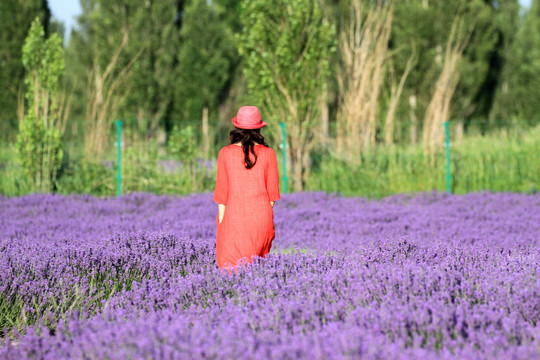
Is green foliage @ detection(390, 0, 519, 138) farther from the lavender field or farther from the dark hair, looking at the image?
the dark hair

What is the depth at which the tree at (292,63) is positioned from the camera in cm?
1259

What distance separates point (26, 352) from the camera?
2945 mm

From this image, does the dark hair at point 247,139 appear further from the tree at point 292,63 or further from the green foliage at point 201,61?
the green foliage at point 201,61

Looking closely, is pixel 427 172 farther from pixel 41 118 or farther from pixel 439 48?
pixel 439 48

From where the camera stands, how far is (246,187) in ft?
14.6

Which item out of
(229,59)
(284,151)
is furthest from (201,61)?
(284,151)

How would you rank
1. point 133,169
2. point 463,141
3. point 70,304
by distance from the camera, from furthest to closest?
point 463,141 < point 133,169 < point 70,304

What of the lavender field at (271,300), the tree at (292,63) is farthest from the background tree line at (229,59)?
the lavender field at (271,300)

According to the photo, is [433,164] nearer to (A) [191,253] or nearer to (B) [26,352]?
(A) [191,253]

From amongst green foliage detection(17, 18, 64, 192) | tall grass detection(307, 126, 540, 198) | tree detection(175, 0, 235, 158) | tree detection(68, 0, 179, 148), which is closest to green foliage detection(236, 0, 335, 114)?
tall grass detection(307, 126, 540, 198)

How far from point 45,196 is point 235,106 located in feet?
55.6

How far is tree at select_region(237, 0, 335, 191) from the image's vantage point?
496 inches

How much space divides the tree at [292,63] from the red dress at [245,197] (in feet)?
26.4

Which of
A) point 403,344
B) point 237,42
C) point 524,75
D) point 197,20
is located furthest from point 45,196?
point 524,75
